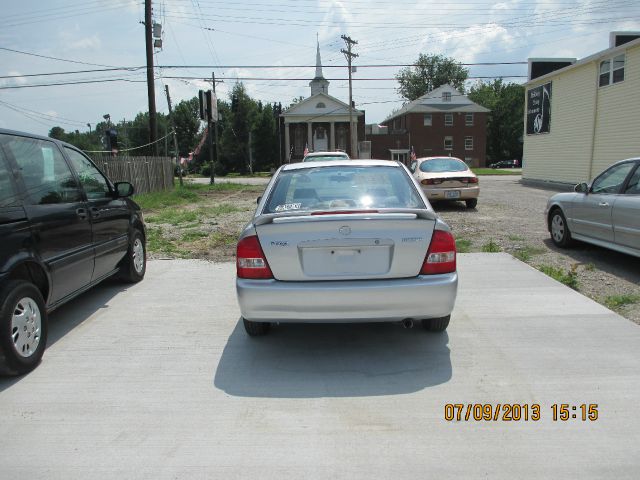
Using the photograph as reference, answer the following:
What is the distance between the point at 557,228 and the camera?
8.41 metres

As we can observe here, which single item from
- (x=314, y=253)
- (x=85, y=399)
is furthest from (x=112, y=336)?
(x=314, y=253)

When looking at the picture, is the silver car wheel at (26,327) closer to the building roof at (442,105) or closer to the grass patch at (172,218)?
the grass patch at (172,218)

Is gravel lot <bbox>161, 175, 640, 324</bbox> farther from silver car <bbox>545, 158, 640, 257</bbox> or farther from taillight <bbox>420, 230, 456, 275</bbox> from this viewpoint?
taillight <bbox>420, 230, 456, 275</bbox>

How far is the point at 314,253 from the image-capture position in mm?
3836

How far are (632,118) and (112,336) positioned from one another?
62.4ft

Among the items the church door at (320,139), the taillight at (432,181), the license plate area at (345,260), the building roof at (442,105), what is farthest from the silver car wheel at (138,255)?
the building roof at (442,105)

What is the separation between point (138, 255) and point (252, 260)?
341 cm

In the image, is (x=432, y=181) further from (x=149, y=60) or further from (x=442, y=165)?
(x=149, y=60)

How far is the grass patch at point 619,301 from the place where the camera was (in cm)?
547

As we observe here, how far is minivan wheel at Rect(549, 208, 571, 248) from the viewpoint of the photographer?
8.16m

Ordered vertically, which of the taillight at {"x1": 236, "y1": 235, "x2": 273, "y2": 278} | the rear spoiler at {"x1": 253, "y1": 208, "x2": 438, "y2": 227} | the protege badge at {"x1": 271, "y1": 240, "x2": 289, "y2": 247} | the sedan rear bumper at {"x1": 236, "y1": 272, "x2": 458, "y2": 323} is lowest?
the sedan rear bumper at {"x1": 236, "y1": 272, "x2": 458, "y2": 323}

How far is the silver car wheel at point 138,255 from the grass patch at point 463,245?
15.6 feet

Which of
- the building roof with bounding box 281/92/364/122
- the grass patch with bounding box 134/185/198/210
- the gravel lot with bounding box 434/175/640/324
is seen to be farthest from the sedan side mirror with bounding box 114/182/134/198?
the building roof with bounding box 281/92/364/122

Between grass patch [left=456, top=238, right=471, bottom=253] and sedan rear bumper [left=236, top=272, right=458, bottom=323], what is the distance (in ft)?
15.2
